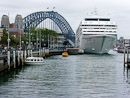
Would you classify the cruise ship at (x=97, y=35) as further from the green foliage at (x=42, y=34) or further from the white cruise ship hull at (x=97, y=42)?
the green foliage at (x=42, y=34)

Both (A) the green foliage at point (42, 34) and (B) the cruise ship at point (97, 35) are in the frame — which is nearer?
(B) the cruise ship at point (97, 35)

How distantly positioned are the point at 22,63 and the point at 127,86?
32801 millimetres

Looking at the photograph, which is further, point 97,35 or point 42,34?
point 42,34

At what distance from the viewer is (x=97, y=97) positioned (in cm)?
3114

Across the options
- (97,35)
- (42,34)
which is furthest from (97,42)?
(42,34)

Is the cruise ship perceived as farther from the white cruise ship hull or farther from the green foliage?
the green foliage

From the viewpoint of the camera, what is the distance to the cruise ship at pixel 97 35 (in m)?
123

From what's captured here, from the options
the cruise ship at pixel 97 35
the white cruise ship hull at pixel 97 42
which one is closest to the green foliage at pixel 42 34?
the cruise ship at pixel 97 35

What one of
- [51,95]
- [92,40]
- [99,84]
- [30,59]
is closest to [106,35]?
[92,40]

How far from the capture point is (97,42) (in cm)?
12262

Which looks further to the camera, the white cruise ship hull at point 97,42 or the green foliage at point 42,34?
the green foliage at point 42,34

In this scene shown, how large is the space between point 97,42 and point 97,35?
8.79 ft

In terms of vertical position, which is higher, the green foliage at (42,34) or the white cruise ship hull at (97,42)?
the green foliage at (42,34)

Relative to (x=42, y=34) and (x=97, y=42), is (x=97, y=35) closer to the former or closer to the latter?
(x=97, y=42)
